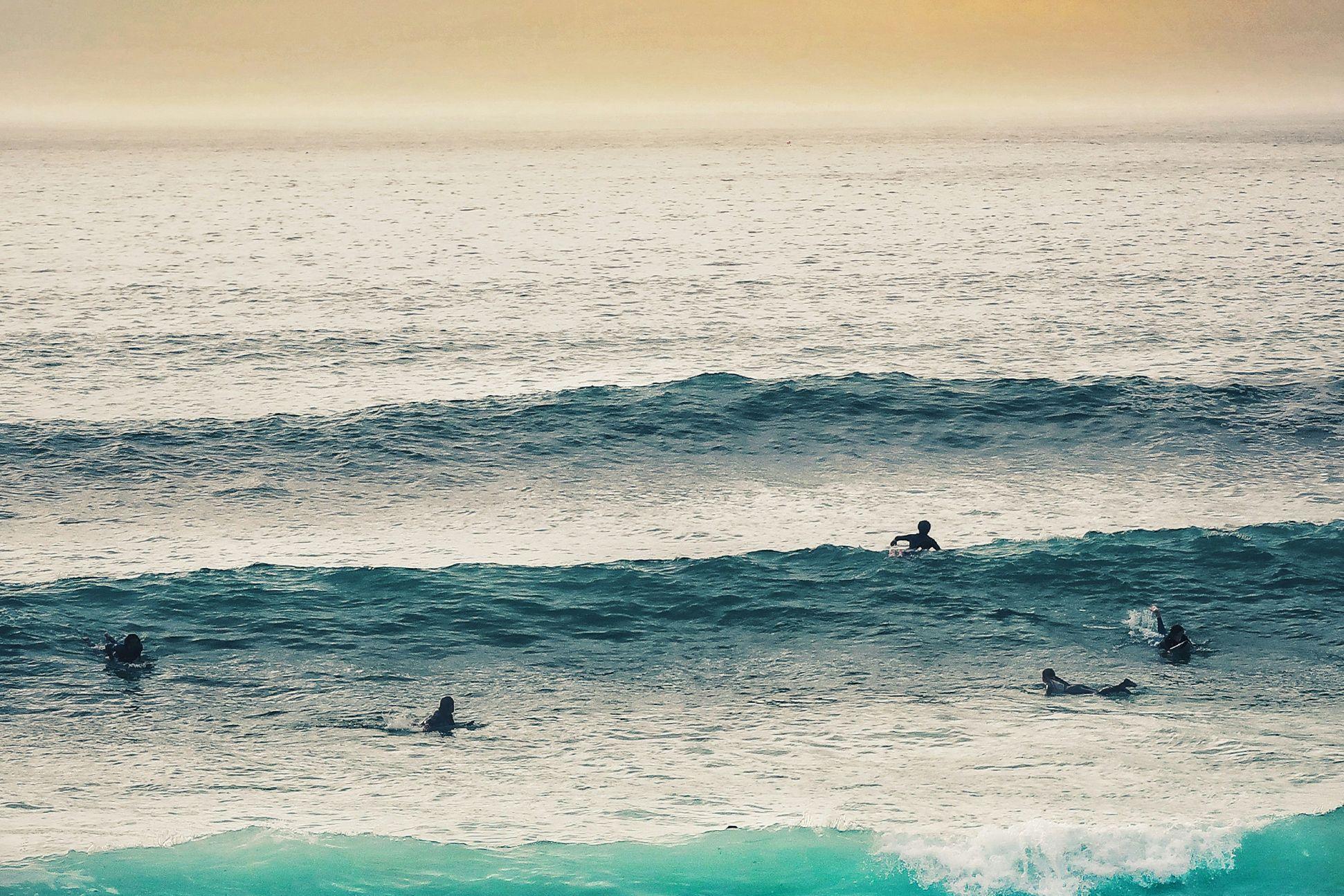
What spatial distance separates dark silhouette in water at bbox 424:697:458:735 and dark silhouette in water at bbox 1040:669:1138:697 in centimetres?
897

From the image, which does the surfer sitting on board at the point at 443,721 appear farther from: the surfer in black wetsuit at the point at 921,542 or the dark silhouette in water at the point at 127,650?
the surfer in black wetsuit at the point at 921,542

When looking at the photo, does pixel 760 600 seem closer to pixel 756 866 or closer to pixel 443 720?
pixel 443 720

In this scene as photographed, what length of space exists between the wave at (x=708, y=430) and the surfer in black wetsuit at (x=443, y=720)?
1335 cm

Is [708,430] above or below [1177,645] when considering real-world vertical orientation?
above

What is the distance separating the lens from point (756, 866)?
16281 mm

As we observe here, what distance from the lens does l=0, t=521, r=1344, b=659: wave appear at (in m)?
22.9

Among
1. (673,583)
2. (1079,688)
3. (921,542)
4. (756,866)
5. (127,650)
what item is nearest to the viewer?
(756,866)

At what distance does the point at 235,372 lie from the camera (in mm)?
41094

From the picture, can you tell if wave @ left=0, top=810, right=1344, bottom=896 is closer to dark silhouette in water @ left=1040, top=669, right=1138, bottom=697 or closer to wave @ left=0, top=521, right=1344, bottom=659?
dark silhouette in water @ left=1040, top=669, right=1138, bottom=697

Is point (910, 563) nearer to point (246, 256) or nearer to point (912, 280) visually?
point (912, 280)

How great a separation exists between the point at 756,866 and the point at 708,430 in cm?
1981

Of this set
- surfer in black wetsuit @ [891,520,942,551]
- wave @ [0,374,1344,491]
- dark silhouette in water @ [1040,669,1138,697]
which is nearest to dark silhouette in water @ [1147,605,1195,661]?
dark silhouette in water @ [1040,669,1138,697]

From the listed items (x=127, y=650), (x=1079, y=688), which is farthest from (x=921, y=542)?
(x=127, y=650)

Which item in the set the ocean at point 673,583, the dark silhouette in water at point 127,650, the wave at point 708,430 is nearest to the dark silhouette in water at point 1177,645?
the ocean at point 673,583
